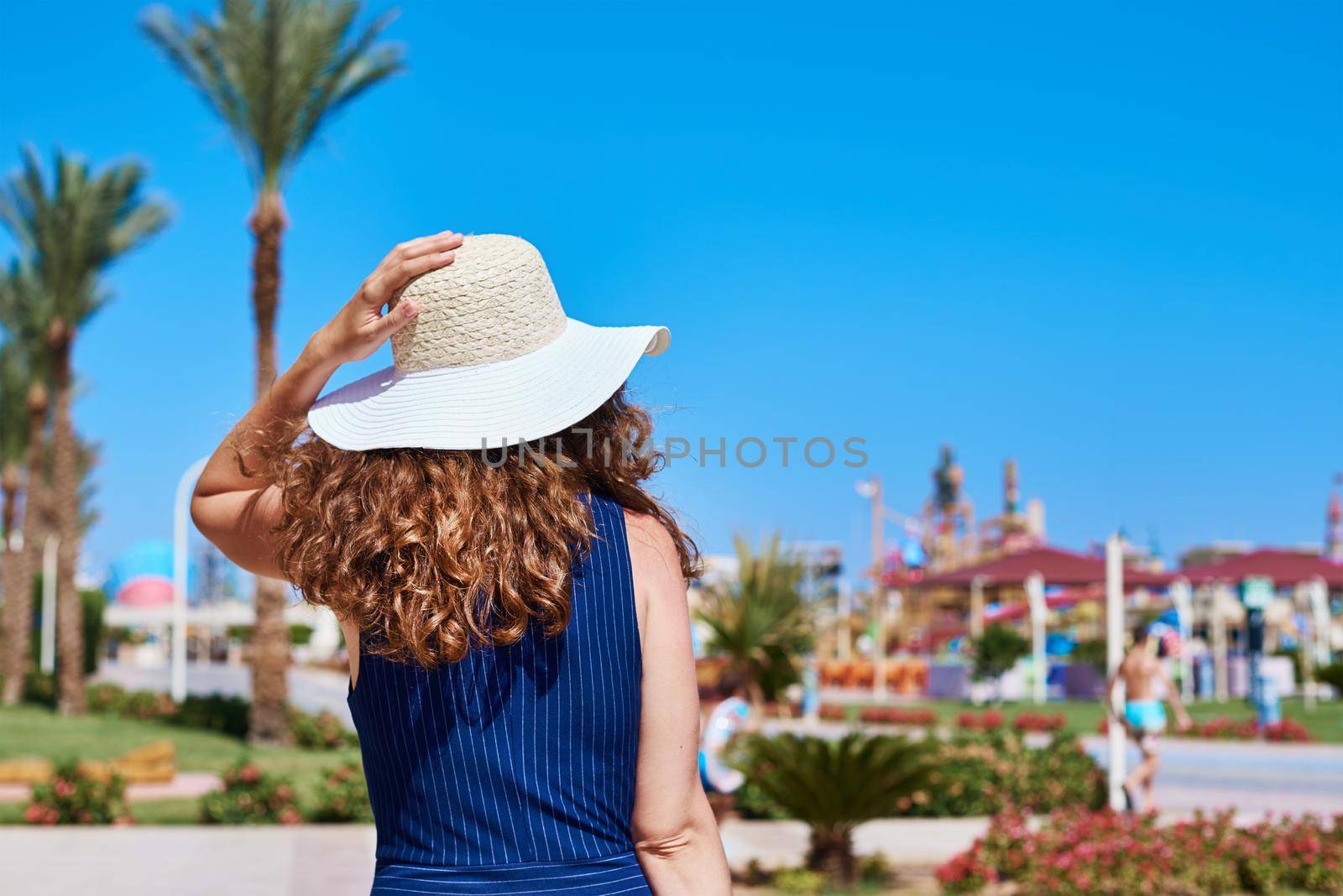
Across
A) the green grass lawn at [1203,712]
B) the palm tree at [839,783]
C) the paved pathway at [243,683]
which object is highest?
the palm tree at [839,783]

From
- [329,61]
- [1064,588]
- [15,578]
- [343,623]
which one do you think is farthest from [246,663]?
[343,623]

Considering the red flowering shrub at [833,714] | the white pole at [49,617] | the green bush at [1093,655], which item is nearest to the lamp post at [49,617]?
the white pole at [49,617]

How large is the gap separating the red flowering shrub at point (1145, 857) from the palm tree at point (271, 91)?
41.7ft

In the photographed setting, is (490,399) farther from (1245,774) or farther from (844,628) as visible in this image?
(844,628)

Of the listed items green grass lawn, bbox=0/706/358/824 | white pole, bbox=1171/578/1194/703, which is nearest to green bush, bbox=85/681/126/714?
green grass lawn, bbox=0/706/358/824

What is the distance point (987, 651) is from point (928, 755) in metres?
16.9

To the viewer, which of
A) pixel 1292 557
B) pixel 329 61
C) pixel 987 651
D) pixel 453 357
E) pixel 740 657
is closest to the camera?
pixel 453 357

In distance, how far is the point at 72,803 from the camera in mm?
11445

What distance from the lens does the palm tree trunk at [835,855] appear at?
8766mm

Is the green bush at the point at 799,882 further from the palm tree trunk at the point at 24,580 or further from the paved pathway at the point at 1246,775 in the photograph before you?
the palm tree trunk at the point at 24,580

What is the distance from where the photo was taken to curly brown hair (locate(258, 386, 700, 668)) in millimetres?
1643

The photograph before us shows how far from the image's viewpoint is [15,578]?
32406 mm

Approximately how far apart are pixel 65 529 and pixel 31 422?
24.1 feet

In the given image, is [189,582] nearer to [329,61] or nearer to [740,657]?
[329,61]
